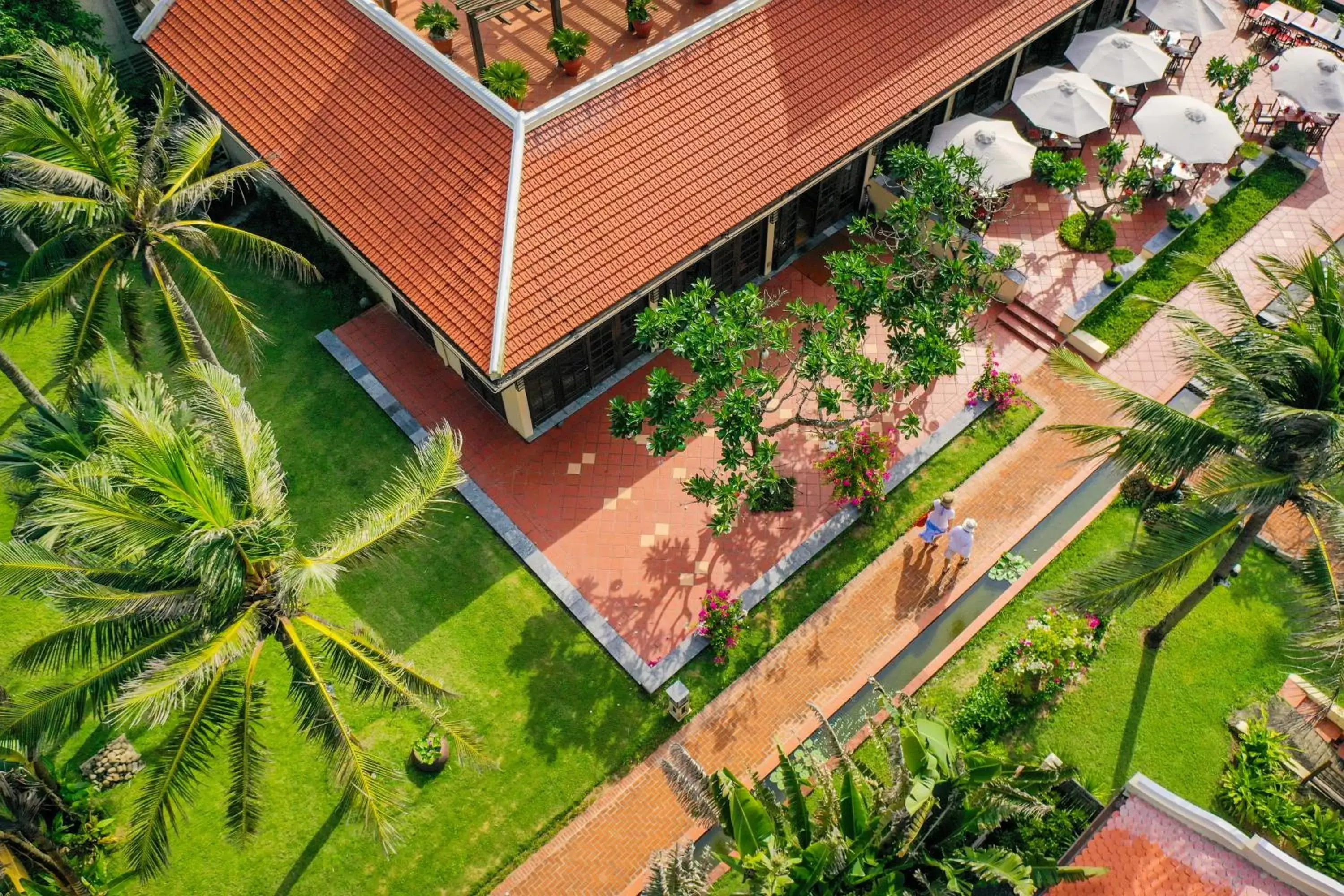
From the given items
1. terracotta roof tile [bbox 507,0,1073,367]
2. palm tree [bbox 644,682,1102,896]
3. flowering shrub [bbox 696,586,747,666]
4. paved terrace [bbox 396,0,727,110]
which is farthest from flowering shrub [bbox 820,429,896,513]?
paved terrace [bbox 396,0,727,110]

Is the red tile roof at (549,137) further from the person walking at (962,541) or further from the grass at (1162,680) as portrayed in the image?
the grass at (1162,680)

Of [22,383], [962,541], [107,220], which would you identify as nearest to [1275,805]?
[962,541]

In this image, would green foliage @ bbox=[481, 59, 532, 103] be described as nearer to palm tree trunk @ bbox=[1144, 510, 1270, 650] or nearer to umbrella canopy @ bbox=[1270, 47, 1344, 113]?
palm tree trunk @ bbox=[1144, 510, 1270, 650]

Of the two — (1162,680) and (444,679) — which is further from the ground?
(1162,680)

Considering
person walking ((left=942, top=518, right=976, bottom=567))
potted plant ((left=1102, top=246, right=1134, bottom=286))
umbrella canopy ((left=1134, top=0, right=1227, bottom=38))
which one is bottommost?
person walking ((left=942, top=518, right=976, bottom=567))

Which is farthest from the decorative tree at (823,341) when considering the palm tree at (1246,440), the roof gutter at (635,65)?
the roof gutter at (635,65)

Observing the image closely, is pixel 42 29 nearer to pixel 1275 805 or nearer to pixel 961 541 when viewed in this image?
pixel 961 541
